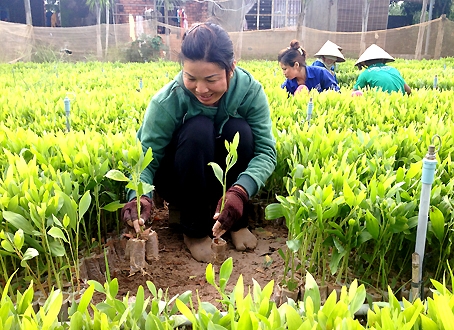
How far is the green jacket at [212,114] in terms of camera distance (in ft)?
7.57

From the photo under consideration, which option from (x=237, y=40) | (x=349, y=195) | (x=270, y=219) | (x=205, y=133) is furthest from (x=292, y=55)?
(x=237, y=40)

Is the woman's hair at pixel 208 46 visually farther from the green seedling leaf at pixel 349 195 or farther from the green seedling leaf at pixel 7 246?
the green seedling leaf at pixel 7 246

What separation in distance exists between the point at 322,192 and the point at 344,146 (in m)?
0.88

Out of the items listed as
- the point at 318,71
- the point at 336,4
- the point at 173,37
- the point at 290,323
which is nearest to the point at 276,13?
the point at 336,4

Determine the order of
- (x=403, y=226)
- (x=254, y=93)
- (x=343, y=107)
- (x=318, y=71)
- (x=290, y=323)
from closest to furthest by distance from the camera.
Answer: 1. (x=290, y=323)
2. (x=403, y=226)
3. (x=254, y=93)
4. (x=343, y=107)
5. (x=318, y=71)

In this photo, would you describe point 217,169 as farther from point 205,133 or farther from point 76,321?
point 76,321

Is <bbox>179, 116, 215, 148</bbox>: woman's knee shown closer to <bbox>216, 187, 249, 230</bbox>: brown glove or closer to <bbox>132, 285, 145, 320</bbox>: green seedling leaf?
<bbox>216, 187, 249, 230</bbox>: brown glove

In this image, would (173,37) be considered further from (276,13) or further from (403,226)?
(403,226)

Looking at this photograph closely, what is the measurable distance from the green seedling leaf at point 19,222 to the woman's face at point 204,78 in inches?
38.8

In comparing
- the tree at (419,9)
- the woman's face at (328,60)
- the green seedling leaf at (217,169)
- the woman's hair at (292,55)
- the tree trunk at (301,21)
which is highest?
the tree at (419,9)

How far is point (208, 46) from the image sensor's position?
207 cm

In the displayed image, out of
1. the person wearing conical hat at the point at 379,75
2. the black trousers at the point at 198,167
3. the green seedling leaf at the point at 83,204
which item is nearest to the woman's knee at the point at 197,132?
the black trousers at the point at 198,167

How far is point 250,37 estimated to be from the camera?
788 inches

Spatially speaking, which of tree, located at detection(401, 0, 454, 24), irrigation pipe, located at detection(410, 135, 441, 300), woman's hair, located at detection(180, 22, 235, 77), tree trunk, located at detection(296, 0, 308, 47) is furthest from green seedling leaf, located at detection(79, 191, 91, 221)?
tree, located at detection(401, 0, 454, 24)
